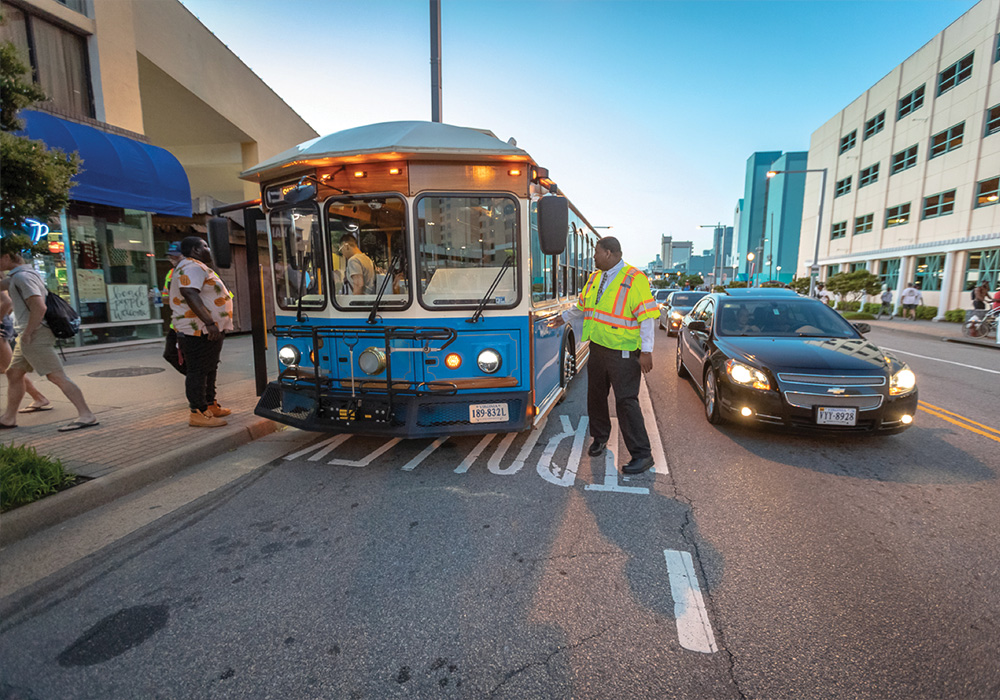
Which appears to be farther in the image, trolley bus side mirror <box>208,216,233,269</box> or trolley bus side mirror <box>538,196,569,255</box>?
trolley bus side mirror <box>208,216,233,269</box>

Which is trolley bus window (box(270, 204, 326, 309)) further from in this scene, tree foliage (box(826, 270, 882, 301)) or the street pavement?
tree foliage (box(826, 270, 882, 301))

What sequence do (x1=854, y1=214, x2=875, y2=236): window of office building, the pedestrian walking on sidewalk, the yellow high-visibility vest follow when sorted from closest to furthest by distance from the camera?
the yellow high-visibility vest
the pedestrian walking on sidewalk
(x1=854, y1=214, x2=875, y2=236): window of office building

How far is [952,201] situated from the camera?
24234 millimetres

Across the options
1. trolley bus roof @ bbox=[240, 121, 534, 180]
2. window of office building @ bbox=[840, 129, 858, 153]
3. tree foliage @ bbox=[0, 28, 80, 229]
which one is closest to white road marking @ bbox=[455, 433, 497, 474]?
trolley bus roof @ bbox=[240, 121, 534, 180]

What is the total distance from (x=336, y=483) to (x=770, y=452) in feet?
13.8

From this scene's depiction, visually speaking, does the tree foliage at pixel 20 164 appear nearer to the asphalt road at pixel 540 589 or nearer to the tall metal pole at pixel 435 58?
the asphalt road at pixel 540 589

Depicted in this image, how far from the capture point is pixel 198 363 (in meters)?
5.53

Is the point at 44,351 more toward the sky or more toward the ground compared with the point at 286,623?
more toward the sky

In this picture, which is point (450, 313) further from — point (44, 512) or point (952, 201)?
point (952, 201)

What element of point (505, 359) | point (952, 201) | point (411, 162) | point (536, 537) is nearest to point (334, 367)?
point (505, 359)

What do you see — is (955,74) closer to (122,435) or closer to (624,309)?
(624,309)

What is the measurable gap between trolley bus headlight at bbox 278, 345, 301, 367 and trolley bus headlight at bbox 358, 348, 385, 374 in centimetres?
84

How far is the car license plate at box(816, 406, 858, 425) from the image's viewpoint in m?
4.77

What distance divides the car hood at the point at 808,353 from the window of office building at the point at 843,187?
121 feet
